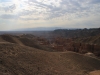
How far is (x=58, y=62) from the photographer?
666 inches

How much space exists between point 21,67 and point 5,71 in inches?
78.8

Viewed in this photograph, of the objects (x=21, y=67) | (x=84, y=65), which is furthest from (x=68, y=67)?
(x=21, y=67)

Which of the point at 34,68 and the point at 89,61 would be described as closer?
the point at 34,68

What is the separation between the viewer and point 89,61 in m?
20.2

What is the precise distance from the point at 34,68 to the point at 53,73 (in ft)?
5.12

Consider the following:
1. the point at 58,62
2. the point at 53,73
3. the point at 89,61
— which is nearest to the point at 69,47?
the point at 89,61

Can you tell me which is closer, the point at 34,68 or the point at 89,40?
the point at 34,68

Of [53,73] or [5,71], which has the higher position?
[5,71]

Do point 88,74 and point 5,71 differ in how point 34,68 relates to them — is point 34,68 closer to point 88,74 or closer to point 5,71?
point 5,71

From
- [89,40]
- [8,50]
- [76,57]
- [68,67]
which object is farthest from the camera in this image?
[89,40]

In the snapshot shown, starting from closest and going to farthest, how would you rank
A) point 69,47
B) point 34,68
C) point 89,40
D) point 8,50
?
point 34,68, point 8,50, point 69,47, point 89,40

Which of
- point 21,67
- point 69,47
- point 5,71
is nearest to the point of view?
point 5,71

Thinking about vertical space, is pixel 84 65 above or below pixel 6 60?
below

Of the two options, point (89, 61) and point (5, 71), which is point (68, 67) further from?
point (5, 71)
